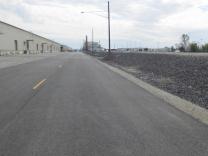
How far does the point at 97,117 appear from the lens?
8.18 metres

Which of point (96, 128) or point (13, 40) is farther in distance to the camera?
point (13, 40)

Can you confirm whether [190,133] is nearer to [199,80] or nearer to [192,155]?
[192,155]

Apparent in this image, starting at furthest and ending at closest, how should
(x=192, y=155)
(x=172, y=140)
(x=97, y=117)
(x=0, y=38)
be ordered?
(x=0, y=38)
(x=97, y=117)
(x=172, y=140)
(x=192, y=155)

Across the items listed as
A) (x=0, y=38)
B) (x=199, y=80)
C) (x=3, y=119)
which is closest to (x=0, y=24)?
(x=0, y=38)

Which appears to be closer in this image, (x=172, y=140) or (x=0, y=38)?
(x=172, y=140)

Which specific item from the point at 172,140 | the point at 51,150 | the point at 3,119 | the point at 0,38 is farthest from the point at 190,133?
the point at 0,38

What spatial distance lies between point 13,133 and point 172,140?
3142 mm

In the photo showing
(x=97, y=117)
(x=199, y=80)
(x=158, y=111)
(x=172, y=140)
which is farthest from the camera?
(x=199, y=80)

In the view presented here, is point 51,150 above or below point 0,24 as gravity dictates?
below

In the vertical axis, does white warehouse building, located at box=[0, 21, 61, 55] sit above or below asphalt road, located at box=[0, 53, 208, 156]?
above

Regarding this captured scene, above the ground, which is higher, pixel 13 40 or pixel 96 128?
pixel 13 40

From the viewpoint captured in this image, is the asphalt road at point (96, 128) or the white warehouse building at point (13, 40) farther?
the white warehouse building at point (13, 40)

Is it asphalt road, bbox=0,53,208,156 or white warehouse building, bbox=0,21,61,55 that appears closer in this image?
asphalt road, bbox=0,53,208,156

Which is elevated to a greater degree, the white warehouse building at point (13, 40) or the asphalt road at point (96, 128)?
the white warehouse building at point (13, 40)
